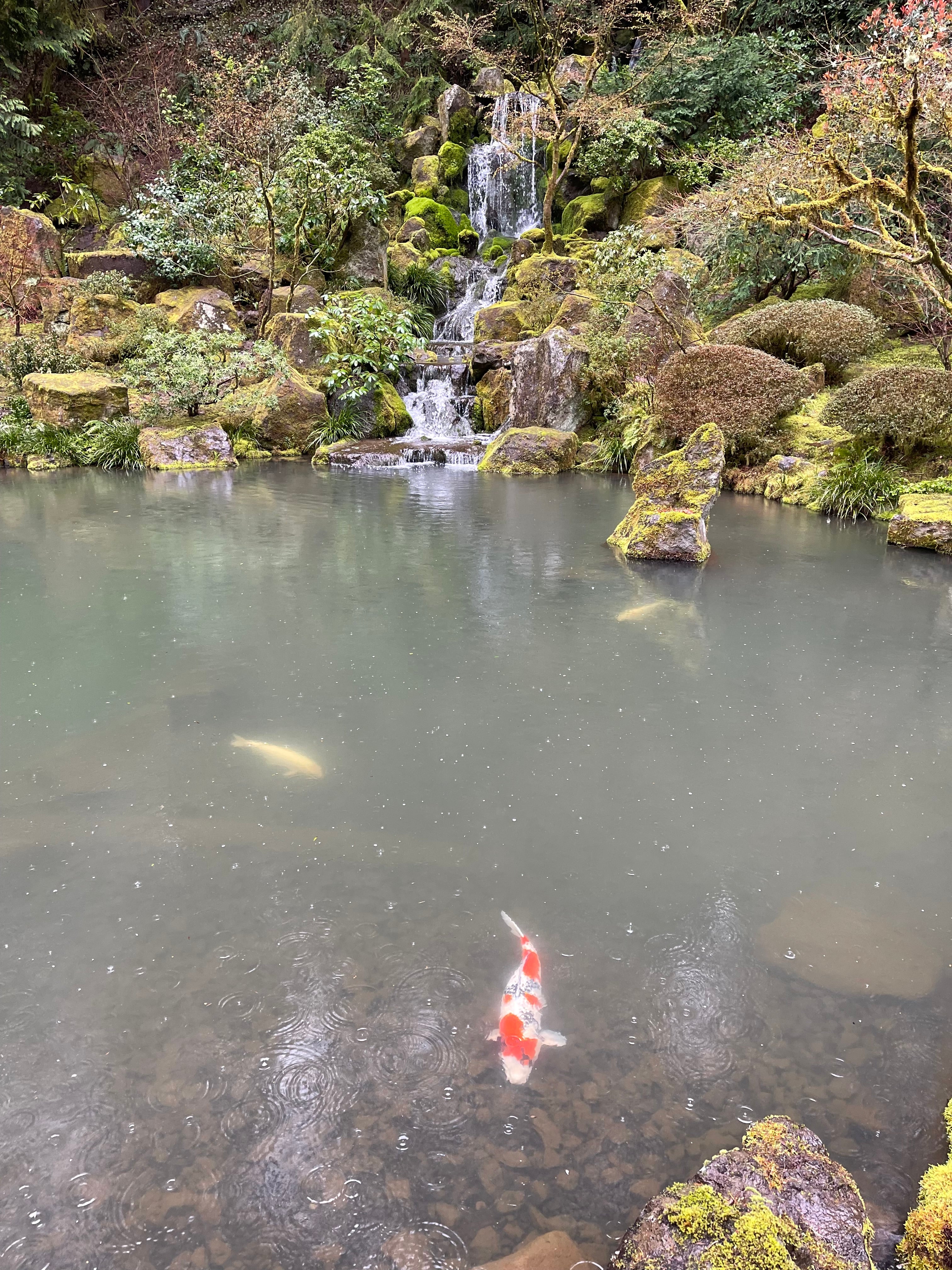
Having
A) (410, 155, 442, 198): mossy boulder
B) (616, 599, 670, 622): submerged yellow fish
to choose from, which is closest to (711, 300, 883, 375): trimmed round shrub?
(616, 599, 670, 622): submerged yellow fish

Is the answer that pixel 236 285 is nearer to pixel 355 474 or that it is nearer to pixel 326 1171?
pixel 355 474

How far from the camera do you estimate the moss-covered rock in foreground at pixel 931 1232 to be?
51.1 inches

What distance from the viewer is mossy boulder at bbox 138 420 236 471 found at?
1322 cm

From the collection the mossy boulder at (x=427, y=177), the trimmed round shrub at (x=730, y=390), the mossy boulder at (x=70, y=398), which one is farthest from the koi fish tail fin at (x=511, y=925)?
the mossy boulder at (x=427, y=177)

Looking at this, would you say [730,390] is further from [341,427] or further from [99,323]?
[99,323]

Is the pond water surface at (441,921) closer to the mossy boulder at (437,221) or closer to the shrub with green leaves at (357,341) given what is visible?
Answer: the shrub with green leaves at (357,341)

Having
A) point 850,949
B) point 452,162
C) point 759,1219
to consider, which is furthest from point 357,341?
point 759,1219

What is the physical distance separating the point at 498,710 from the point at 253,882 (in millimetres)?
1676

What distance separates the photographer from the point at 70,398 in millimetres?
13656

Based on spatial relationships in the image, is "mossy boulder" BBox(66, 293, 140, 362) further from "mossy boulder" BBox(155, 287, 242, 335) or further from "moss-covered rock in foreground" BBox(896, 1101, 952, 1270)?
"moss-covered rock in foreground" BBox(896, 1101, 952, 1270)

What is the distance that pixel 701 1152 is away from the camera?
162 cm

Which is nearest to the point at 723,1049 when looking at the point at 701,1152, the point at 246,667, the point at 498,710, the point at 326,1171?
the point at 701,1152

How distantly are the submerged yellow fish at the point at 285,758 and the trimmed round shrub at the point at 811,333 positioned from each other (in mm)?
11063

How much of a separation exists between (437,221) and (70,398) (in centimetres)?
1271
